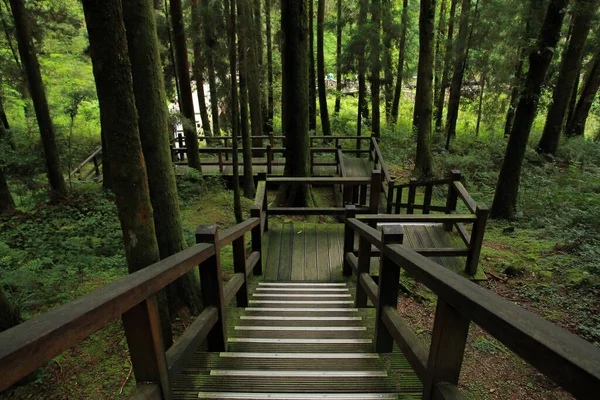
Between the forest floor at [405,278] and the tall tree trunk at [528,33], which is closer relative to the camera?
the forest floor at [405,278]

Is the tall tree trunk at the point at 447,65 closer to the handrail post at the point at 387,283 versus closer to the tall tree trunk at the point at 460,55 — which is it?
the tall tree trunk at the point at 460,55

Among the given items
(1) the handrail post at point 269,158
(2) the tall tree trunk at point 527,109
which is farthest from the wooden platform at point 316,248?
(1) the handrail post at point 269,158

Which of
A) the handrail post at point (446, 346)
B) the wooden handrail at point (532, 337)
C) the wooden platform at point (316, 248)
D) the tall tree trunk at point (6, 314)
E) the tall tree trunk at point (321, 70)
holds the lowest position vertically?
the wooden platform at point (316, 248)

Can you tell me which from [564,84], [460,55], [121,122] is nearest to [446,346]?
[121,122]

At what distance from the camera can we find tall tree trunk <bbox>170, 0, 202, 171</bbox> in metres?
9.53

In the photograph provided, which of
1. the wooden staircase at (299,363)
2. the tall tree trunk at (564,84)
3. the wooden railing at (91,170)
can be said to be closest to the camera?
the wooden staircase at (299,363)

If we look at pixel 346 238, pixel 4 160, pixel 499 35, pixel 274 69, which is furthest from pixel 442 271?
pixel 274 69

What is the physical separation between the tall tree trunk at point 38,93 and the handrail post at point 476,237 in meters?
10.1

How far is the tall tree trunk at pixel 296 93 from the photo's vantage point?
7016 mm

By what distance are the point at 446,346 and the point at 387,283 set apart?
90 cm

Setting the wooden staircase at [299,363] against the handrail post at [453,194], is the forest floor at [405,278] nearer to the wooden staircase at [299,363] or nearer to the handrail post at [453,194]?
the handrail post at [453,194]

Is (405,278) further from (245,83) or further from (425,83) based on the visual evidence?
(425,83)

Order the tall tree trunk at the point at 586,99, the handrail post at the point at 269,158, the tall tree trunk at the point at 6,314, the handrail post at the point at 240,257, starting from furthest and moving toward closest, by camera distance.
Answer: the tall tree trunk at the point at 586,99 < the handrail post at the point at 269,158 < the handrail post at the point at 240,257 < the tall tree trunk at the point at 6,314

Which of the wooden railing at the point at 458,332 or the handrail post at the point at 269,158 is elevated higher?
the wooden railing at the point at 458,332
